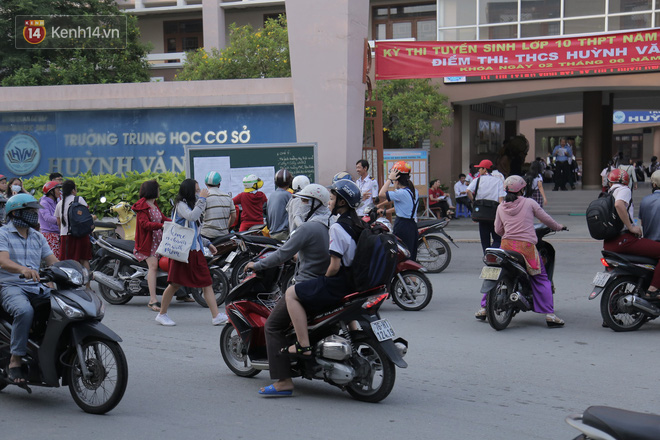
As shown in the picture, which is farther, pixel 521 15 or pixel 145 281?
pixel 521 15

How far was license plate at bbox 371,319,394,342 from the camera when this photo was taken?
5848 mm

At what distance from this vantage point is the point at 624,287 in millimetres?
8742

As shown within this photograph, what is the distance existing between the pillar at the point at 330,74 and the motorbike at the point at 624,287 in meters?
9.54

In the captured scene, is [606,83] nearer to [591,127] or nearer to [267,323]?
[591,127]

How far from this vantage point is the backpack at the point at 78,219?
35.2 feet

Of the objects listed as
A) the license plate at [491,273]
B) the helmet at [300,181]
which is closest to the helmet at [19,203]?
the license plate at [491,273]

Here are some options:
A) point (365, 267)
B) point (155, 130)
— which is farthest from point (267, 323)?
point (155, 130)

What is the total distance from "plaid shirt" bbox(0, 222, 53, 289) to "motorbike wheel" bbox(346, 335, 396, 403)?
254cm

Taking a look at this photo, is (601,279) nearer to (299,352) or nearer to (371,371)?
(371,371)

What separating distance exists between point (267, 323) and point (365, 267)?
36.6 inches

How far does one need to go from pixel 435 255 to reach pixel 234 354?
726 centimetres

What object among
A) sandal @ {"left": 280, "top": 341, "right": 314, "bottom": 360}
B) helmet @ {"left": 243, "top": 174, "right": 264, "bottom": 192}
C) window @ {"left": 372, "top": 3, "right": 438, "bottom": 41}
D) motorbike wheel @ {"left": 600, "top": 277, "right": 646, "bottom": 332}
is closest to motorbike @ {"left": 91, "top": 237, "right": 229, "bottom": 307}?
helmet @ {"left": 243, "top": 174, "right": 264, "bottom": 192}

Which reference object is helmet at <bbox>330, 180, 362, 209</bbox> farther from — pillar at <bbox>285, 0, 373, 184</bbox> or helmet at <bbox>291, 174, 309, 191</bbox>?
pillar at <bbox>285, 0, 373, 184</bbox>

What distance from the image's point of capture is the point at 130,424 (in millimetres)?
5496
